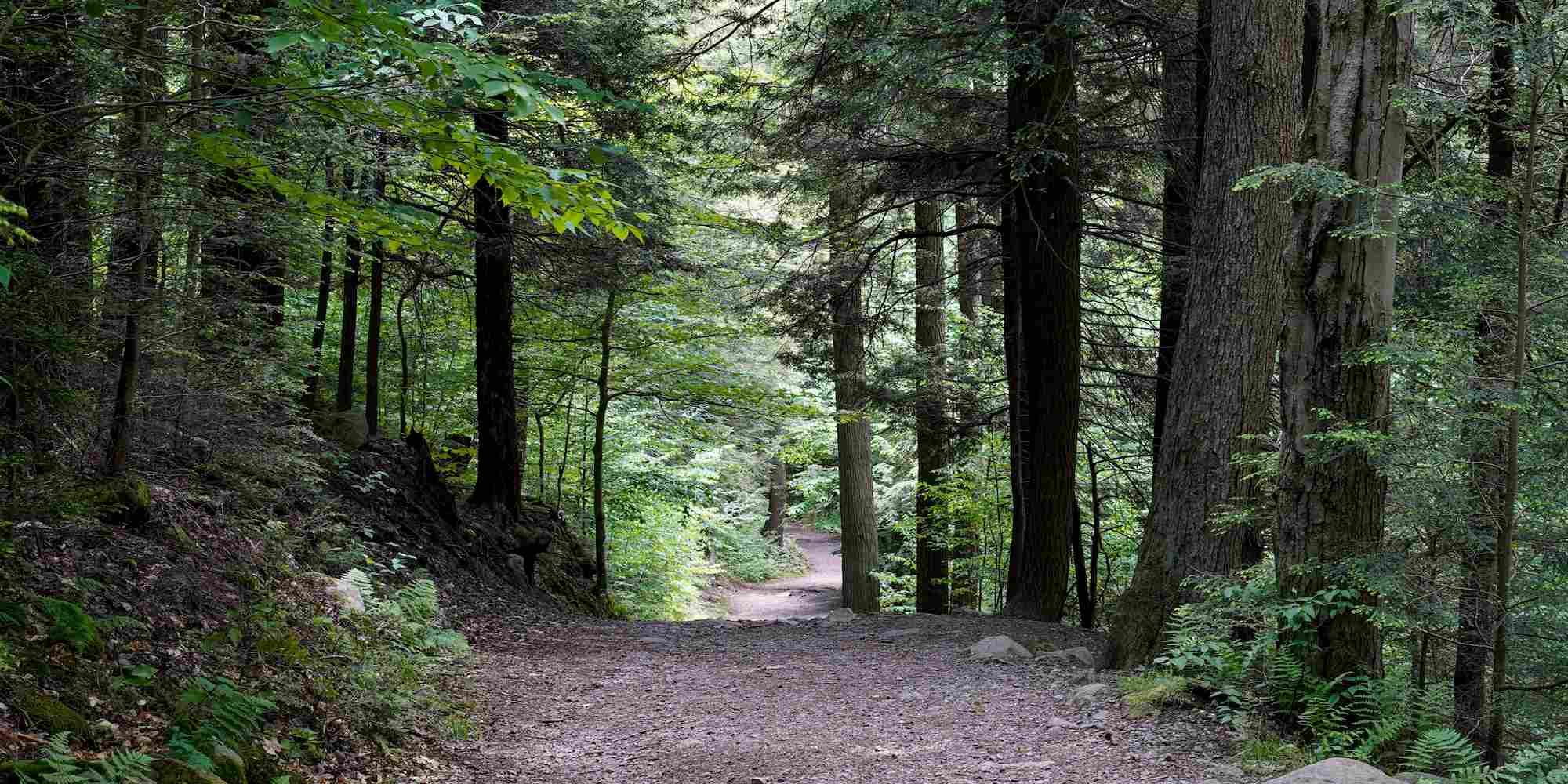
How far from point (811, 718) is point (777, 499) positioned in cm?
2494

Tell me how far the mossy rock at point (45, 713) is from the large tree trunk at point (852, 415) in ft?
28.2

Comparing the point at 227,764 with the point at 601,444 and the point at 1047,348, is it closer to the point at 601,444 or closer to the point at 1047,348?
the point at 1047,348

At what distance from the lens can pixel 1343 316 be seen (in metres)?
4.58

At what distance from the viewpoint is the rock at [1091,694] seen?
5863 mm

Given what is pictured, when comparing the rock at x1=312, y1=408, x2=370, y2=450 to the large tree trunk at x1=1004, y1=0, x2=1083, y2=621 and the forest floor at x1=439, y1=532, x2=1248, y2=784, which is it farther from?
the large tree trunk at x1=1004, y1=0, x2=1083, y2=621

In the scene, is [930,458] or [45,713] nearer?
[45,713]

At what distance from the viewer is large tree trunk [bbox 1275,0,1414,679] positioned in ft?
14.7

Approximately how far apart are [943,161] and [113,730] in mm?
8834

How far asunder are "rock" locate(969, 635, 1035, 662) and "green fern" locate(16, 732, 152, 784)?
5695 millimetres

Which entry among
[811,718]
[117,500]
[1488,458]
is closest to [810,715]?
[811,718]

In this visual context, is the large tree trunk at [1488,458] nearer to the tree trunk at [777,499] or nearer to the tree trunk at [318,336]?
the tree trunk at [318,336]

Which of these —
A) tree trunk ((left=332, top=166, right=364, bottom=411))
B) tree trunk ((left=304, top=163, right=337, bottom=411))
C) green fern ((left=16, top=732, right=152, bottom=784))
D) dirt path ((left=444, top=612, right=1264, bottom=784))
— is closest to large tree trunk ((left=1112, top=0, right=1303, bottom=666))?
dirt path ((left=444, top=612, right=1264, bottom=784))

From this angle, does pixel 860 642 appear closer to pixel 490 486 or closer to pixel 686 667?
pixel 686 667

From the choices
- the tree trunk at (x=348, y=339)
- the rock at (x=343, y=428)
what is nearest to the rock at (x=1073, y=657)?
the rock at (x=343, y=428)
